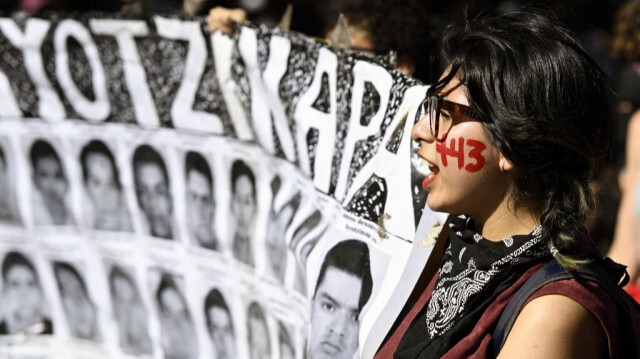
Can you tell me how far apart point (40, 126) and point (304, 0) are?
113 cm

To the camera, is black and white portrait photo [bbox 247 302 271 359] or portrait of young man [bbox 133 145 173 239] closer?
black and white portrait photo [bbox 247 302 271 359]

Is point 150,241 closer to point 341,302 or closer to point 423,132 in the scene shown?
point 341,302

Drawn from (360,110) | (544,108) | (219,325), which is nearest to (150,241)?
(219,325)

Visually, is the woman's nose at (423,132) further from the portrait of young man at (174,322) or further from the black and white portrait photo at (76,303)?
the black and white portrait photo at (76,303)

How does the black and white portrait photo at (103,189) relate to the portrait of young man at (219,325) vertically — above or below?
above

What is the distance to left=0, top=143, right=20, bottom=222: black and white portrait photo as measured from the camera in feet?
11.8

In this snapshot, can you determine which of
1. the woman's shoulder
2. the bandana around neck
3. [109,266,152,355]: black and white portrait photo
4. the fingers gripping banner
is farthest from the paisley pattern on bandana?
[109,266,152,355]: black and white portrait photo

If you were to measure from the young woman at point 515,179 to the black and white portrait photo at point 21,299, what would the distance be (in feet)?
7.26

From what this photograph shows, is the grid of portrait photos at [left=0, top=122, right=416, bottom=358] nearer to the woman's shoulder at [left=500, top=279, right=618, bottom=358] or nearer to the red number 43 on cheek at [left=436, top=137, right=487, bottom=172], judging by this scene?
the red number 43 on cheek at [left=436, top=137, right=487, bottom=172]

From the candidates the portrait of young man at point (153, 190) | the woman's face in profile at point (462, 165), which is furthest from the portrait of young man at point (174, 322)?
the woman's face in profile at point (462, 165)

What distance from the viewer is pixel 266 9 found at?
358 centimetres

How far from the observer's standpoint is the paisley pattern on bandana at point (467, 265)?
5.39 feet

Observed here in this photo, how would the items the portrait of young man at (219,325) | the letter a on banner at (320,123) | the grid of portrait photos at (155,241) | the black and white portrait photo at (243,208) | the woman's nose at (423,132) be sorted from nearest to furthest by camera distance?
the woman's nose at (423,132)
the letter a on banner at (320,123)
the grid of portrait photos at (155,241)
the black and white portrait photo at (243,208)
the portrait of young man at (219,325)

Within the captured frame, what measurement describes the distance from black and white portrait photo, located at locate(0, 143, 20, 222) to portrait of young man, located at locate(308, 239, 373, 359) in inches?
69.9
